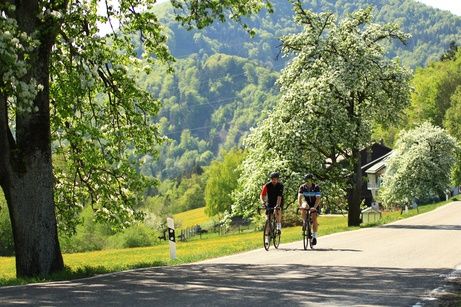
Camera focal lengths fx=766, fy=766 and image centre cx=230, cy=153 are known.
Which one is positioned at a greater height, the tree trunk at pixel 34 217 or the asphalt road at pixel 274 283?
the tree trunk at pixel 34 217

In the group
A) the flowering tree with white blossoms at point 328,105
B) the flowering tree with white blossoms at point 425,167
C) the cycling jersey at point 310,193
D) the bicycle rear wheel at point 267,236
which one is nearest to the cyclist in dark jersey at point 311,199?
the cycling jersey at point 310,193

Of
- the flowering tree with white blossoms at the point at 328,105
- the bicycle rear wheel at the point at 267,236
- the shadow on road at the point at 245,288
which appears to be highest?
the flowering tree with white blossoms at the point at 328,105

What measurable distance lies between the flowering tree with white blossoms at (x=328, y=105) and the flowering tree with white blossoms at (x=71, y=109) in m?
18.5

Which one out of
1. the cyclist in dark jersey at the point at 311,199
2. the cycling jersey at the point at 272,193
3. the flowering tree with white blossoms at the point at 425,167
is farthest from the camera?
the flowering tree with white blossoms at the point at 425,167

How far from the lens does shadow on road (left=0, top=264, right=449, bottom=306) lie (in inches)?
416

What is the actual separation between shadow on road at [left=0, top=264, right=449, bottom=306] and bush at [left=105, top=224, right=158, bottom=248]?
6185cm

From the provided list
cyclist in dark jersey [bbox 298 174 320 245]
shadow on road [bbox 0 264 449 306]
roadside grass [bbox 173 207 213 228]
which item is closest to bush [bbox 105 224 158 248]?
cyclist in dark jersey [bbox 298 174 320 245]

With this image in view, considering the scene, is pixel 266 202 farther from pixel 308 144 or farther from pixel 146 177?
pixel 308 144

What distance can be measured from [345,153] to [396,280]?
2988 centimetres

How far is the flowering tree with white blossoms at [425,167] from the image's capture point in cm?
8419

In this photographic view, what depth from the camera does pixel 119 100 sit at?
66.0 feet

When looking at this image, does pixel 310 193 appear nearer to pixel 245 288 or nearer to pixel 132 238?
pixel 245 288

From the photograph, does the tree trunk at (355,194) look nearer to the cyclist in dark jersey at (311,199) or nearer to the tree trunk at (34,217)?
the cyclist in dark jersey at (311,199)

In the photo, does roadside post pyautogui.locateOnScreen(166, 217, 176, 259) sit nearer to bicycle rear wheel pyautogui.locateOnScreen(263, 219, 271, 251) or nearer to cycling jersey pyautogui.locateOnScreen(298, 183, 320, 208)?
bicycle rear wheel pyautogui.locateOnScreen(263, 219, 271, 251)
